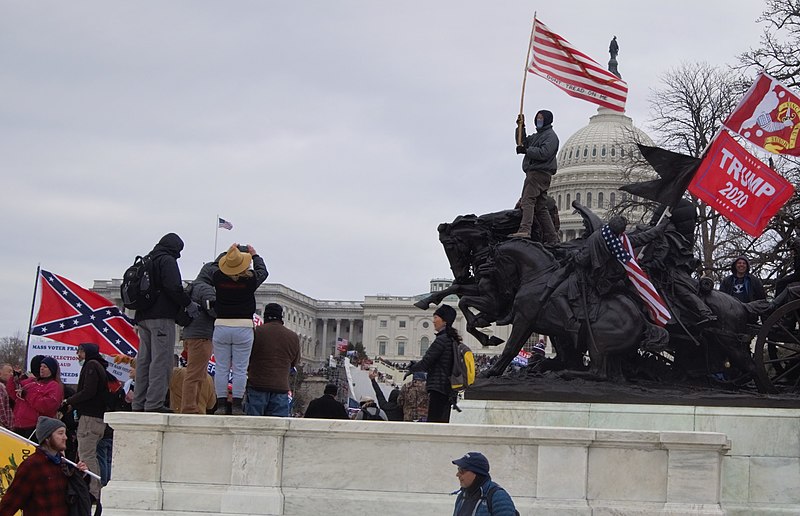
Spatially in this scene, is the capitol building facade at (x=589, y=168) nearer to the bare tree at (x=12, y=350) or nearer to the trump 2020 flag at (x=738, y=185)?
the bare tree at (x=12, y=350)

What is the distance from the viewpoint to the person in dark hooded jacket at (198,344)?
1331 cm

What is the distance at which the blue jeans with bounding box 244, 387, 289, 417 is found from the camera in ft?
46.4

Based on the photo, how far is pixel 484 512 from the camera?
29.6ft

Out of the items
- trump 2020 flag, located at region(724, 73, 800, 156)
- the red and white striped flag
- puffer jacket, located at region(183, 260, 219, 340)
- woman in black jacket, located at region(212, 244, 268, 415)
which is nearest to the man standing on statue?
the red and white striped flag

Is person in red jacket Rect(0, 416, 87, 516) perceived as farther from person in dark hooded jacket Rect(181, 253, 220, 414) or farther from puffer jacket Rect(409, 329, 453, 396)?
puffer jacket Rect(409, 329, 453, 396)

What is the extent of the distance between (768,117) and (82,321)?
1024 cm

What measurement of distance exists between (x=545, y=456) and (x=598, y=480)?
52 centimetres

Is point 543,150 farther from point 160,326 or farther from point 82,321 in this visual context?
point 82,321

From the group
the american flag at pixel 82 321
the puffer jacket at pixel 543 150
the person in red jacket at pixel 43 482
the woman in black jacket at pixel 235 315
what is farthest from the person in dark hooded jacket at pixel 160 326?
the american flag at pixel 82 321

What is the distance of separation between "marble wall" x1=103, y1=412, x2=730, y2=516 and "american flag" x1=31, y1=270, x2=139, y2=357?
7.67 metres

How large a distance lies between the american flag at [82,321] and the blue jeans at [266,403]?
5931mm

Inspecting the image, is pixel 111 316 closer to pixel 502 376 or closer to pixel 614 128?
pixel 502 376

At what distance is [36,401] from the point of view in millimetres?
14844

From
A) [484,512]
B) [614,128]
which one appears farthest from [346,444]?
[614,128]
